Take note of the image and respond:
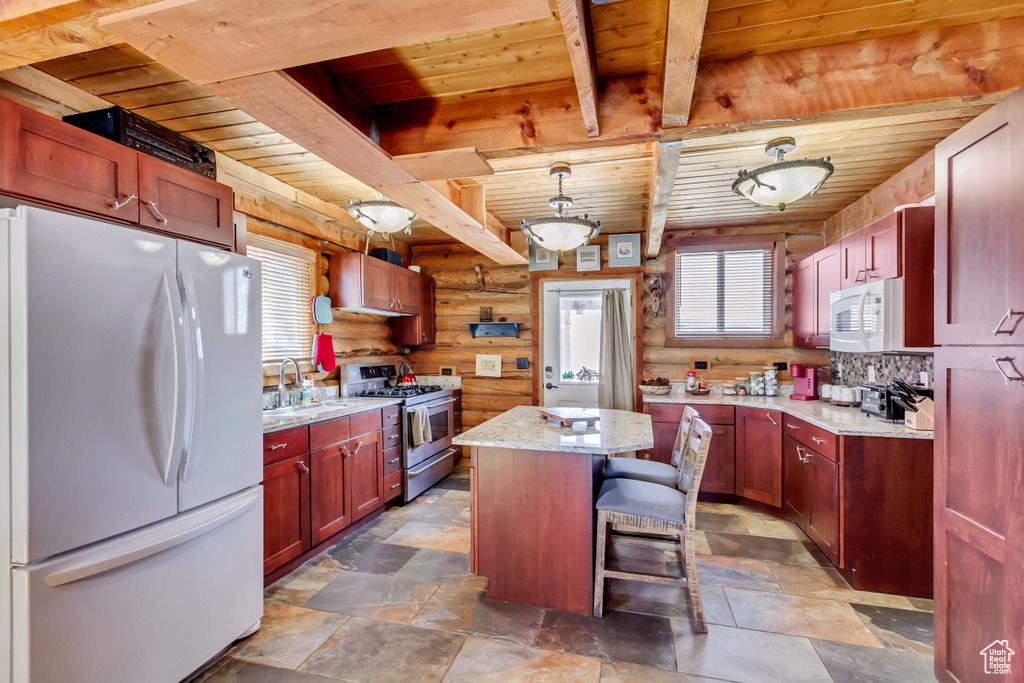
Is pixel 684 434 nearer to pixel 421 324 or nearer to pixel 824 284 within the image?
pixel 824 284

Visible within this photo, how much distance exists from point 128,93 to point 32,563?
1.96 metres

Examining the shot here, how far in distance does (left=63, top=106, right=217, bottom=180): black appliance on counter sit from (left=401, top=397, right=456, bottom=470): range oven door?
2.31 meters

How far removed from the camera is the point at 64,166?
1771mm

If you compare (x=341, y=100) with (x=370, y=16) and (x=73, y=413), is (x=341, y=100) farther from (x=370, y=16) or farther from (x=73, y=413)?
(x=73, y=413)

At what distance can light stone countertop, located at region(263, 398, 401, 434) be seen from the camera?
2.68 meters

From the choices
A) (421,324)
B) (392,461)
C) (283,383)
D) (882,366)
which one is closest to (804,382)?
(882,366)

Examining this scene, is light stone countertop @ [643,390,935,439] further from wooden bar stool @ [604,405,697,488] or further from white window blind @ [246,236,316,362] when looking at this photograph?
white window blind @ [246,236,316,362]

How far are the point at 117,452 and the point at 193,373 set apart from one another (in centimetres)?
36

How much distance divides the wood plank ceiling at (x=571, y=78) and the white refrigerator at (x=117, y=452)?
2.36ft

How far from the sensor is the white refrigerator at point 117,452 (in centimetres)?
143

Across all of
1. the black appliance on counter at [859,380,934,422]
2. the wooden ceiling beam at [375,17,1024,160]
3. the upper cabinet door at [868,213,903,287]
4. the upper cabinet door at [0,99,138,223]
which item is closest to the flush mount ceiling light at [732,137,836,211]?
the upper cabinet door at [868,213,903,287]

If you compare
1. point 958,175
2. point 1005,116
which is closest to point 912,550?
point 958,175

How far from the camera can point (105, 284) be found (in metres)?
1.60

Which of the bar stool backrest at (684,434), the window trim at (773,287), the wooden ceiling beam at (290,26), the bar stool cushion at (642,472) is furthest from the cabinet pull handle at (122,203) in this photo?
the window trim at (773,287)
